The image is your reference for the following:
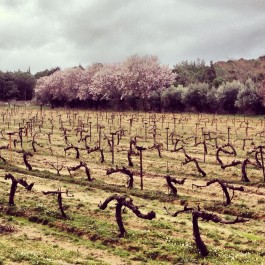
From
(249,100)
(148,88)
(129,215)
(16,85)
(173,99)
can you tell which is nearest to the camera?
(129,215)

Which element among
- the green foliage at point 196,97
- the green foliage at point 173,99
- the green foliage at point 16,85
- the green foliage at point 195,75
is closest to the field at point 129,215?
the green foliage at point 196,97

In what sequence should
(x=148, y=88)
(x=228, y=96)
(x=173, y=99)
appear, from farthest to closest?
1. (x=148, y=88)
2. (x=173, y=99)
3. (x=228, y=96)

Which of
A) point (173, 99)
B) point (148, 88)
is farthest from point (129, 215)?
point (148, 88)

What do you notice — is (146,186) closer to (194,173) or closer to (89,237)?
(194,173)

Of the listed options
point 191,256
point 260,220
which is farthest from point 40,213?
point 260,220

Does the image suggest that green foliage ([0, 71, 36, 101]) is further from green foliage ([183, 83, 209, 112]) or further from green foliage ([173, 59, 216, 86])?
green foliage ([183, 83, 209, 112])

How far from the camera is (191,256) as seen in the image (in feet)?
48.4

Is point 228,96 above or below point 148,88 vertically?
below

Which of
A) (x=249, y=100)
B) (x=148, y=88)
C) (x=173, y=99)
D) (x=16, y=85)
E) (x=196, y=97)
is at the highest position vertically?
(x=16, y=85)

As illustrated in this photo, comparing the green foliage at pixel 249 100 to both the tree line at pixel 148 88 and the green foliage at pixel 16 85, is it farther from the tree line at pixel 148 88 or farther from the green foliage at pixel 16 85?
the green foliage at pixel 16 85

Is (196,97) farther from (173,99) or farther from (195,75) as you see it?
(195,75)

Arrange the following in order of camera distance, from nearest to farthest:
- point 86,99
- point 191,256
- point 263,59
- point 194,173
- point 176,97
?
point 191,256, point 194,173, point 176,97, point 86,99, point 263,59

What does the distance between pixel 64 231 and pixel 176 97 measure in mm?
58137

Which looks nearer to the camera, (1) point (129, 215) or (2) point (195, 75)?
(1) point (129, 215)
